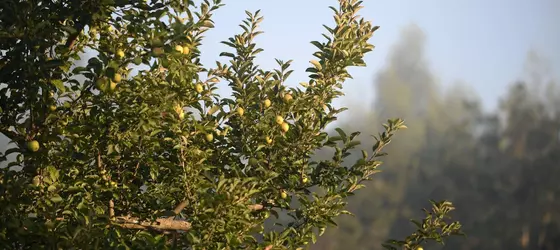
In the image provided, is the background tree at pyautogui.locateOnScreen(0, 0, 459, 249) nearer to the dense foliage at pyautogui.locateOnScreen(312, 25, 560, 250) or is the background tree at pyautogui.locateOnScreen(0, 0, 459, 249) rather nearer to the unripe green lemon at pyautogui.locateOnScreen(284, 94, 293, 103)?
the unripe green lemon at pyautogui.locateOnScreen(284, 94, 293, 103)

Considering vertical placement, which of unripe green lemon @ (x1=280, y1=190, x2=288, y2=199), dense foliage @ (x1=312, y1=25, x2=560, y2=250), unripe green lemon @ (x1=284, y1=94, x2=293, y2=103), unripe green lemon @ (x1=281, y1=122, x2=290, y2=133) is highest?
dense foliage @ (x1=312, y1=25, x2=560, y2=250)

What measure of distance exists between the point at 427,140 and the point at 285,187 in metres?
25.2

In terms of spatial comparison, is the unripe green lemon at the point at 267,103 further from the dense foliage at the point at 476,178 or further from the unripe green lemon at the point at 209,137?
the dense foliage at the point at 476,178

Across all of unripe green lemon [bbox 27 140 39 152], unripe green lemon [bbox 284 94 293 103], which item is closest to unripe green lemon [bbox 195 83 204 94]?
unripe green lemon [bbox 284 94 293 103]

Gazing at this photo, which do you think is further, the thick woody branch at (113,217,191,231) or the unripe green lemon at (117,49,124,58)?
the thick woody branch at (113,217,191,231)

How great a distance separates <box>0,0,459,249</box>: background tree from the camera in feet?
11.9

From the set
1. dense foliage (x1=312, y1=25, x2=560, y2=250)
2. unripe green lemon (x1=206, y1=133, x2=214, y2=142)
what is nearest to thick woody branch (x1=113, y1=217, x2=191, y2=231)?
unripe green lemon (x1=206, y1=133, x2=214, y2=142)

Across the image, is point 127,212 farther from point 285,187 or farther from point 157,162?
point 285,187

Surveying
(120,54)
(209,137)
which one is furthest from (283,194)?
(120,54)

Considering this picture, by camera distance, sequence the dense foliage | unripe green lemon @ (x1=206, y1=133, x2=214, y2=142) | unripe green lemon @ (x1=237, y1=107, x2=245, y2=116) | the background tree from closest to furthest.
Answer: the background tree, unripe green lemon @ (x1=206, y1=133, x2=214, y2=142), unripe green lemon @ (x1=237, y1=107, x2=245, y2=116), the dense foliage

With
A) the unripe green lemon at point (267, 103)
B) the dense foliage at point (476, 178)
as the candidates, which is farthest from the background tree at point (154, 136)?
the dense foliage at point (476, 178)

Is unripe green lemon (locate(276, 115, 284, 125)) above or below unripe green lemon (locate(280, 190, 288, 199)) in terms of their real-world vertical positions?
above

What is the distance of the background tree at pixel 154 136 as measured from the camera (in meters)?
3.64

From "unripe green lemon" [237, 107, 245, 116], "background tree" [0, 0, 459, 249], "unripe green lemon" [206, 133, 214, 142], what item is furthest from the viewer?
"unripe green lemon" [237, 107, 245, 116]
